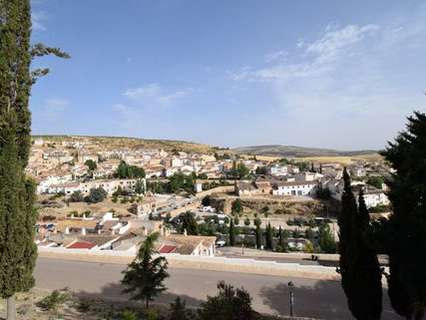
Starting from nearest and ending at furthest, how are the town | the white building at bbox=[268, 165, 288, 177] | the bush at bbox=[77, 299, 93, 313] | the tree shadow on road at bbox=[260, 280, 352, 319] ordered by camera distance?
1. the bush at bbox=[77, 299, 93, 313]
2. the tree shadow on road at bbox=[260, 280, 352, 319]
3. the town
4. the white building at bbox=[268, 165, 288, 177]

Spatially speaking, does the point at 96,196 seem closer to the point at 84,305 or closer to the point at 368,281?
the point at 84,305

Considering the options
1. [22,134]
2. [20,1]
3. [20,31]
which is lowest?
[22,134]

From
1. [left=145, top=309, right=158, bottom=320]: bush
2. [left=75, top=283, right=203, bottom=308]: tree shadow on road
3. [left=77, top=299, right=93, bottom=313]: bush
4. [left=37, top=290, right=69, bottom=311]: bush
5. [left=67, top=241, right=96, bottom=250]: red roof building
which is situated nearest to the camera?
[left=145, top=309, right=158, bottom=320]: bush

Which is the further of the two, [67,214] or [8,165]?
[67,214]

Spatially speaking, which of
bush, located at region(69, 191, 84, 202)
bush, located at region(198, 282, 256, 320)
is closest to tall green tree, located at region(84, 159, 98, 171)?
bush, located at region(69, 191, 84, 202)

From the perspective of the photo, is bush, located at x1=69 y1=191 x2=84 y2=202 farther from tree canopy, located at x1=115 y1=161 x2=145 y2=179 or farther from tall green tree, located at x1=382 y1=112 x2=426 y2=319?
tall green tree, located at x1=382 y1=112 x2=426 y2=319

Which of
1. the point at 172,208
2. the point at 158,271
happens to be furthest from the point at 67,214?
the point at 158,271

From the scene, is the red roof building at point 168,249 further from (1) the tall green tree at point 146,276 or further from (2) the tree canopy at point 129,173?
(2) the tree canopy at point 129,173

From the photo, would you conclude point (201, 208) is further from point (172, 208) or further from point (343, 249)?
point (343, 249)

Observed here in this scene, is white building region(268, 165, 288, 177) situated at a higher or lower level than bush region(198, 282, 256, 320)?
higher
